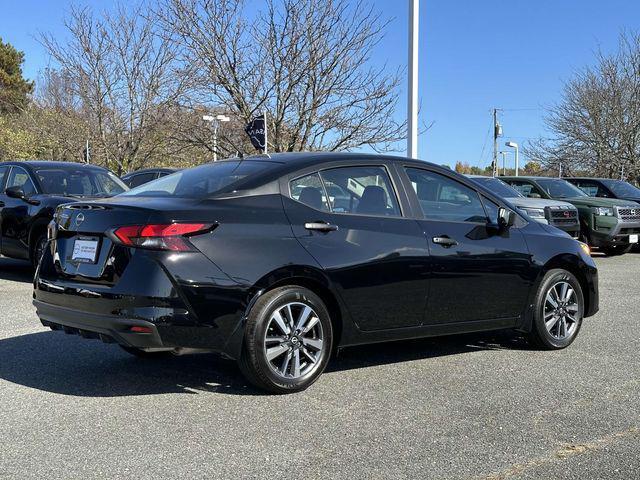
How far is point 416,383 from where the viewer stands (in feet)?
16.7

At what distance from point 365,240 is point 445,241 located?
0.75m

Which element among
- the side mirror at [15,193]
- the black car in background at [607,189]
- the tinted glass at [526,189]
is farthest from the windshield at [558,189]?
the side mirror at [15,193]

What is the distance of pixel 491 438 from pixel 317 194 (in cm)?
201

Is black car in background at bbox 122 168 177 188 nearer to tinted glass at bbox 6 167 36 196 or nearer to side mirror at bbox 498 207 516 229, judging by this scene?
tinted glass at bbox 6 167 36 196

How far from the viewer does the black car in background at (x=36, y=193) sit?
31.3 ft

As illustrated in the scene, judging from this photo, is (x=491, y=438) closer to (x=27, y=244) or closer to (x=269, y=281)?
(x=269, y=281)

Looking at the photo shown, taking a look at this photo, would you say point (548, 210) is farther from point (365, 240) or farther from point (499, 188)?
point (365, 240)

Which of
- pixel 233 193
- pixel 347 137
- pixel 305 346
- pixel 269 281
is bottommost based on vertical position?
pixel 305 346

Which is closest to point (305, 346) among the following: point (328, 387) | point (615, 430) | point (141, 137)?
point (328, 387)

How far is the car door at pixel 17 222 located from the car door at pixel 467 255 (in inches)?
243

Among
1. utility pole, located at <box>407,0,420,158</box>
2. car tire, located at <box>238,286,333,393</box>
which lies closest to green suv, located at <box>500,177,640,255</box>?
utility pole, located at <box>407,0,420,158</box>

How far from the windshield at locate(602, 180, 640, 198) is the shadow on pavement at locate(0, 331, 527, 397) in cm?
1201

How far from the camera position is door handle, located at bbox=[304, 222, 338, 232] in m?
4.83

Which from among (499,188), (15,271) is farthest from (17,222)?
(499,188)
